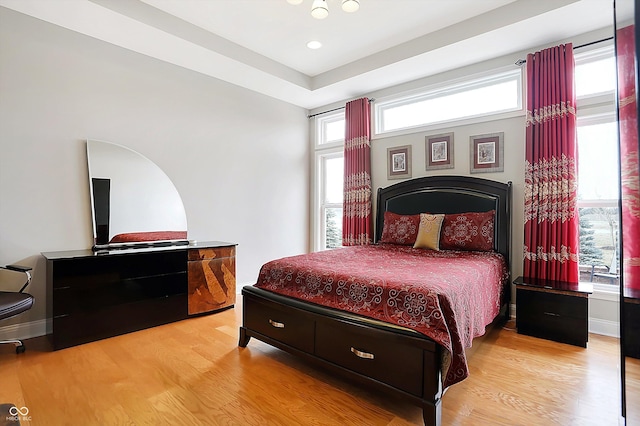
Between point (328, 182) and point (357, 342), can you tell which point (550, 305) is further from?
point (328, 182)

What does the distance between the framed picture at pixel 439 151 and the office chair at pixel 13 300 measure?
4.16m

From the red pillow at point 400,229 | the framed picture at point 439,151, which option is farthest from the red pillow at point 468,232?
the framed picture at point 439,151

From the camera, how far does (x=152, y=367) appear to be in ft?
7.83

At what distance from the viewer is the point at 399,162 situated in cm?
446

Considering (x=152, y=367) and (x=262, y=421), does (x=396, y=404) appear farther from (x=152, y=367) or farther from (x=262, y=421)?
(x=152, y=367)

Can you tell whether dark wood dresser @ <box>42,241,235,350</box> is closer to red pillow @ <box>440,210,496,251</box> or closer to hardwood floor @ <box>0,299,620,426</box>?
hardwood floor @ <box>0,299,620,426</box>

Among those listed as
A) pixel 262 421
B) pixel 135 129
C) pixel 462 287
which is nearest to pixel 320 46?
pixel 135 129

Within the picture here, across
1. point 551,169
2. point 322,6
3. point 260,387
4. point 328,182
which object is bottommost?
point 260,387

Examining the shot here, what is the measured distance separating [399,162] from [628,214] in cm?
342

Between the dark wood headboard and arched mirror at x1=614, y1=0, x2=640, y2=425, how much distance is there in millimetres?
2412

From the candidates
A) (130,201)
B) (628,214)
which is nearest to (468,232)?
(628,214)

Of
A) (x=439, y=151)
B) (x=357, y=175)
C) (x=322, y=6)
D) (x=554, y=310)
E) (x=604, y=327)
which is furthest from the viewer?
(x=357, y=175)

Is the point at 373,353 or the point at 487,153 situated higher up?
the point at 487,153

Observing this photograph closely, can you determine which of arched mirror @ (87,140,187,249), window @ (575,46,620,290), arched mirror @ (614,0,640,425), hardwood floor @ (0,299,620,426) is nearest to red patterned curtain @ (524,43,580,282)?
window @ (575,46,620,290)
